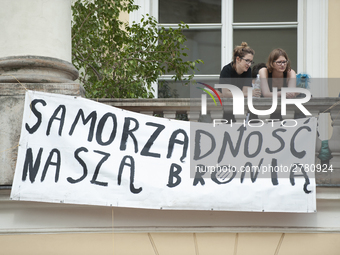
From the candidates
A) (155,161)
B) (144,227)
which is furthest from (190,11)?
(144,227)

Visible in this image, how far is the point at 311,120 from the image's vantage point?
4.30m

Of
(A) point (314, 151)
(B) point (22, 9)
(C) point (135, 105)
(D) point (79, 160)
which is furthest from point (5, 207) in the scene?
(A) point (314, 151)

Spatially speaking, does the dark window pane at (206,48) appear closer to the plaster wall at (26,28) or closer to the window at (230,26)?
the window at (230,26)

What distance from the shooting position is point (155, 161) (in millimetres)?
4289

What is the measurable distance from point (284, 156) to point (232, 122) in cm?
59

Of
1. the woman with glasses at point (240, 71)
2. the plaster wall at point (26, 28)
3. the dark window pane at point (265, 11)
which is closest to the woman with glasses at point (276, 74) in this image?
the woman with glasses at point (240, 71)

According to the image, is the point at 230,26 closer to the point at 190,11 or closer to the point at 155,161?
the point at 190,11

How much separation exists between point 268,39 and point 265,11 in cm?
45

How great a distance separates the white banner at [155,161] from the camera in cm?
421

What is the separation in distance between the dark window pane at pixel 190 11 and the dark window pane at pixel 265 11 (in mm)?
329

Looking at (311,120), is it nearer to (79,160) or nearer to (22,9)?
(79,160)

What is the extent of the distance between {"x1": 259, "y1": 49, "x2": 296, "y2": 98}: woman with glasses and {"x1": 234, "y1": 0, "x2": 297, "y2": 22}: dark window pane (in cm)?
287

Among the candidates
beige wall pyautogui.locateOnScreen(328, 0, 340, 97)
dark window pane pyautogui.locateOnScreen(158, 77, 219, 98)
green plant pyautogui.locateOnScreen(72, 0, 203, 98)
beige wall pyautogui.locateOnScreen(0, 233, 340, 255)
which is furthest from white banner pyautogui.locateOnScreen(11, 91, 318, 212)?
beige wall pyautogui.locateOnScreen(328, 0, 340, 97)

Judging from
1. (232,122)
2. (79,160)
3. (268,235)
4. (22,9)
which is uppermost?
(22,9)
